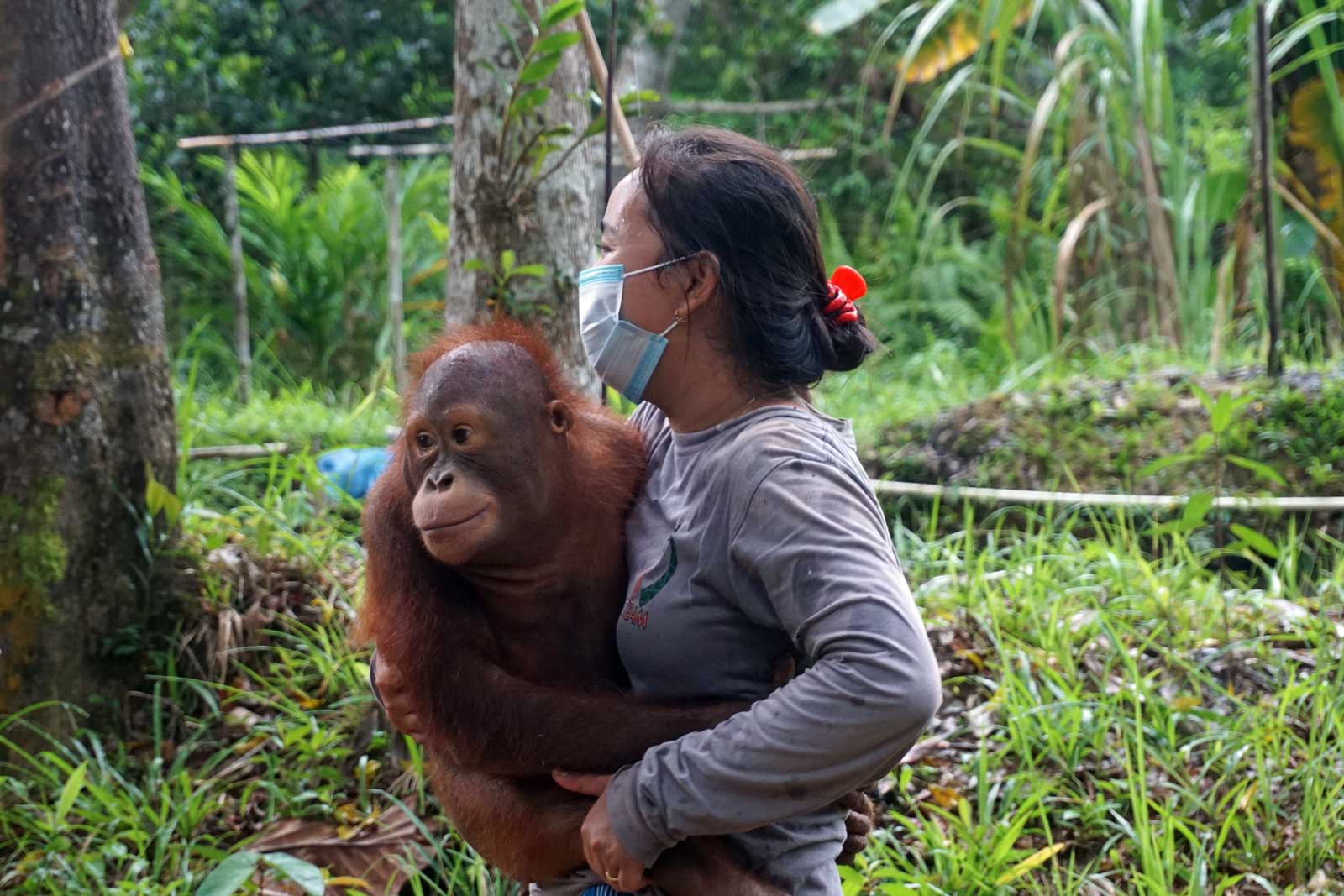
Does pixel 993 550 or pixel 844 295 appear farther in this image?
pixel 993 550

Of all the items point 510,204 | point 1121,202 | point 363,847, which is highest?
point 510,204

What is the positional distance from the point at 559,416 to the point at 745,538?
1.64 feet

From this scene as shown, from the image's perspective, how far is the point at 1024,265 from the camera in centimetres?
896

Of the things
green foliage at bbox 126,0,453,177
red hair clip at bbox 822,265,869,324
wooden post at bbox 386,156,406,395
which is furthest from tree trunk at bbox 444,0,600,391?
green foliage at bbox 126,0,453,177

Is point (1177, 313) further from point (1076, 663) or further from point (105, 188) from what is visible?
point (105, 188)

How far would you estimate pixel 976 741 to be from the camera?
301 centimetres

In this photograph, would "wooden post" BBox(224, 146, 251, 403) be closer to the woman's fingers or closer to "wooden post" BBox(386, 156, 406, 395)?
"wooden post" BBox(386, 156, 406, 395)

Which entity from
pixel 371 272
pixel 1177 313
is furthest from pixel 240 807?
pixel 371 272

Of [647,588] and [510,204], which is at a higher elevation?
[510,204]

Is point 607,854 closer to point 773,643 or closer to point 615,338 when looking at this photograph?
point 773,643

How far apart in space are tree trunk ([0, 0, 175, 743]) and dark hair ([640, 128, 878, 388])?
200 centimetres

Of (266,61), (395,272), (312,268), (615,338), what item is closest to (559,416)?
(615,338)

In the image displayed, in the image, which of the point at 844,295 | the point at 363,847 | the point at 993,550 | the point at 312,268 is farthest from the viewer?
the point at 312,268

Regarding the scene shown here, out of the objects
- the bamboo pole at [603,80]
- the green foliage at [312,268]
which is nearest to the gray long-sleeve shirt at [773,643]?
the bamboo pole at [603,80]
